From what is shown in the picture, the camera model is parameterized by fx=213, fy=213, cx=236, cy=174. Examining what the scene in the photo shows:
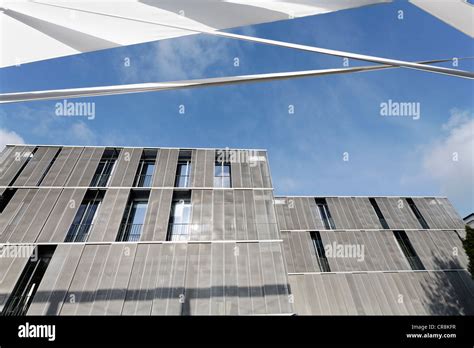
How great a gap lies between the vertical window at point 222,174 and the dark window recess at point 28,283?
637 cm

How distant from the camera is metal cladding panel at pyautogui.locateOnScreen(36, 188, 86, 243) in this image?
738cm

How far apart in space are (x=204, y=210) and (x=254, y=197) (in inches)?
86.4

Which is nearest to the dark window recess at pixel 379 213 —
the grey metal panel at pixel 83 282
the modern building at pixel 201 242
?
the modern building at pixel 201 242

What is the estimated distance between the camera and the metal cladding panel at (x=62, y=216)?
24.2 ft

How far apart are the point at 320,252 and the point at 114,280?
31.7 feet

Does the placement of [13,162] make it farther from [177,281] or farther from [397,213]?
[397,213]

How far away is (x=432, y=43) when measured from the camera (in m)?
4.34

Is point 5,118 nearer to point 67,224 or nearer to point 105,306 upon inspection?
point 67,224

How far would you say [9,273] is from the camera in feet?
21.0

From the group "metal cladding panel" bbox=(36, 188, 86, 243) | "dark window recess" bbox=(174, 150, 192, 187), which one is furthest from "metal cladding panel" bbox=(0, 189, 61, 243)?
"dark window recess" bbox=(174, 150, 192, 187)

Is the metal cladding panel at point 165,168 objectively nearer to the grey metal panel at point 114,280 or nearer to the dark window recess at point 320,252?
the grey metal panel at point 114,280

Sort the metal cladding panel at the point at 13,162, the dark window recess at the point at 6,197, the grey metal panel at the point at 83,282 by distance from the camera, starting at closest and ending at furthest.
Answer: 1. the grey metal panel at the point at 83,282
2. the dark window recess at the point at 6,197
3. the metal cladding panel at the point at 13,162
